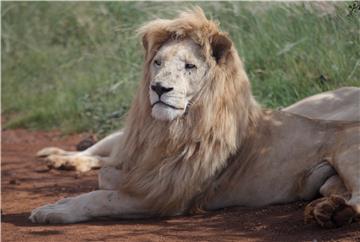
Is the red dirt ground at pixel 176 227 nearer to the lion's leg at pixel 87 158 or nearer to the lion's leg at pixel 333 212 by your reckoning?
the lion's leg at pixel 333 212

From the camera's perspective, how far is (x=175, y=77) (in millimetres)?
4566

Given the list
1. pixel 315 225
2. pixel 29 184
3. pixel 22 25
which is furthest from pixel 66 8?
pixel 315 225

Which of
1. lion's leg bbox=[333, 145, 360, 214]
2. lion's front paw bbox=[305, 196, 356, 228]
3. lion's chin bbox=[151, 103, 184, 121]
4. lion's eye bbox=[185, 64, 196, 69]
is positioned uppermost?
lion's eye bbox=[185, 64, 196, 69]

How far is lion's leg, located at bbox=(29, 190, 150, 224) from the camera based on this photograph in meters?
4.61

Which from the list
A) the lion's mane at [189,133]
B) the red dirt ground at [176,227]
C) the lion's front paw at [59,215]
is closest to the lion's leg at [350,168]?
the red dirt ground at [176,227]

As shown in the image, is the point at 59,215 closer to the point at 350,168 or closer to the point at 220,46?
the point at 220,46

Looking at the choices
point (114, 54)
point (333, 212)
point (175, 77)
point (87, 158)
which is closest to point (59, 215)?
point (175, 77)

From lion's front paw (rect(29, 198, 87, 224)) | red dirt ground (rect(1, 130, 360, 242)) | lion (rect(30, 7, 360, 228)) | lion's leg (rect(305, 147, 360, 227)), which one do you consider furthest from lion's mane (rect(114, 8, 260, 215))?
lion's leg (rect(305, 147, 360, 227))

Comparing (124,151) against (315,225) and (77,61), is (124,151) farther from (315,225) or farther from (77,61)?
(77,61)

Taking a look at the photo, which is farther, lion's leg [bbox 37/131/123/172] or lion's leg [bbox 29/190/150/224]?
lion's leg [bbox 37/131/123/172]

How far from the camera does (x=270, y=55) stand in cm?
765

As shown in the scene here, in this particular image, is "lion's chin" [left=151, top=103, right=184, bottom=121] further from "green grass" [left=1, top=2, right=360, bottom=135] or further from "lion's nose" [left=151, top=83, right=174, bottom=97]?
"green grass" [left=1, top=2, right=360, bottom=135]

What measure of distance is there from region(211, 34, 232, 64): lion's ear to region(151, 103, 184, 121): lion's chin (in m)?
0.40

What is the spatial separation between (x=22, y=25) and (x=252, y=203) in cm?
719
